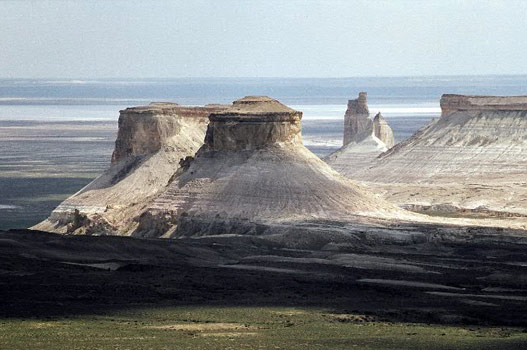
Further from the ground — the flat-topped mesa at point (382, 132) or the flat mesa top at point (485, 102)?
the flat mesa top at point (485, 102)

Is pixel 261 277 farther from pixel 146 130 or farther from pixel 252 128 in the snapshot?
pixel 146 130

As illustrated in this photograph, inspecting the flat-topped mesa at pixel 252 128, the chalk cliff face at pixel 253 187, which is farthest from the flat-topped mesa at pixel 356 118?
the flat-topped mesa at pixel 252 128

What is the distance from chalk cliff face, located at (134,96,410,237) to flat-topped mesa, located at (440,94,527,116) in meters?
45.7

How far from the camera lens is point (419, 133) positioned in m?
157

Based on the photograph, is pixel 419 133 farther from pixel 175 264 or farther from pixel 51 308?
pixel 51 308

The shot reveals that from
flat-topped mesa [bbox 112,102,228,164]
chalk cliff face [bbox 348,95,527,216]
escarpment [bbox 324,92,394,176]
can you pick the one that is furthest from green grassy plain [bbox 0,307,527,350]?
escarpment [bbox 324,92,394,176]

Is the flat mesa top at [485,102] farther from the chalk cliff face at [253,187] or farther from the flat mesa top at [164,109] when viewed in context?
the chalk cliff face at [253,187]

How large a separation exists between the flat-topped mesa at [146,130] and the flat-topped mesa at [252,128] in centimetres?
1978

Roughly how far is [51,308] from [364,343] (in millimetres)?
14427

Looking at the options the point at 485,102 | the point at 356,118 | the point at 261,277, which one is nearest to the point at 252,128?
the point at 261,277

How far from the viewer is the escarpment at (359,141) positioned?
164875 millimetres

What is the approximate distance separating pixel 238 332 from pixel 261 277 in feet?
62.1

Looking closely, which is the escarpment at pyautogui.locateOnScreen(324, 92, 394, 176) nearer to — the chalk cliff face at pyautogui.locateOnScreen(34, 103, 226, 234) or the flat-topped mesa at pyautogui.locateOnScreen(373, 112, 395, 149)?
the flat-topped mesa at pyautogui.locateOnScreen(373, 112, 395, 149)

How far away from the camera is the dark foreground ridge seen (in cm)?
7012
